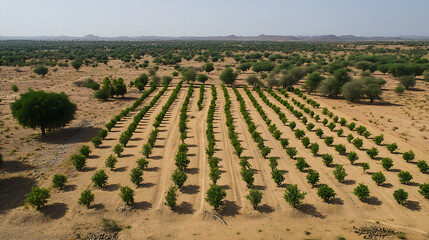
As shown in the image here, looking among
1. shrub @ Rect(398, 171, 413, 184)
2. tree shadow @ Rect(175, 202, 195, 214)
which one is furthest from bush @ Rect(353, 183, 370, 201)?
tree shadow @ Rect(175, 202, 195, 214)

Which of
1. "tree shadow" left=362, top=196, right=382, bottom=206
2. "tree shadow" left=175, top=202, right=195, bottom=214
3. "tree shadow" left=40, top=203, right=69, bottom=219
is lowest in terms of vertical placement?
"tree shadow" left=362, top=196, right=382, bottom=206

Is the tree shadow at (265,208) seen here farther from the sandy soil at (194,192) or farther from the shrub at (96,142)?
the shrub at (96,142)

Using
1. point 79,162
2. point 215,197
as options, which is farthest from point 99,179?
point 215,197

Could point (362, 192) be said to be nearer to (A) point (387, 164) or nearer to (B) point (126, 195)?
(A) point (387, 164)

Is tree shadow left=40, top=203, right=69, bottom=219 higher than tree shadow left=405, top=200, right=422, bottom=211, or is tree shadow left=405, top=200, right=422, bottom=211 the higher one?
tree shadow left=40, top=203, right=69, bottom=219

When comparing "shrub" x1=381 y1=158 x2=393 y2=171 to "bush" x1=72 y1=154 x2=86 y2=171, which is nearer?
"bush" x1=72 y1=154 x2=86 y2=171

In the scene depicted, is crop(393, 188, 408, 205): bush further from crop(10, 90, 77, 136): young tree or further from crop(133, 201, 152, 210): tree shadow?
crop(10, 90, 77, 136): young tree

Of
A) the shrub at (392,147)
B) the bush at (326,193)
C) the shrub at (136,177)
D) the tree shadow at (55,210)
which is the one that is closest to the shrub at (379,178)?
the bush at (326,193)
